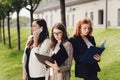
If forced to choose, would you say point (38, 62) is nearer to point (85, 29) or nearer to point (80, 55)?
point (80, 55)

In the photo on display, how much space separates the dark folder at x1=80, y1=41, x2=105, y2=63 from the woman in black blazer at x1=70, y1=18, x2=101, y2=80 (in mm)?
73

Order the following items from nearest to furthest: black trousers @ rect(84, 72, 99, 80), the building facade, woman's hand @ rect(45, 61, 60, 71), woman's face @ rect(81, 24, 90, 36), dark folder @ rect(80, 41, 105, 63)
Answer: woman's hand @ rect(45, 61, 60, 71) < dark folder @ rect(80, 41, 105, 63) < woman's face @ rect(81, 24, 90, 36) < black trousers @ rect(84, 72, 99, 80) < the building facade

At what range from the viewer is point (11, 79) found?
19.2m

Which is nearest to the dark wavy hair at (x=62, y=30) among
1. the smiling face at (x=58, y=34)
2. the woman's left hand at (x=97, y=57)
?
the smiling face at (x=58, y=34)

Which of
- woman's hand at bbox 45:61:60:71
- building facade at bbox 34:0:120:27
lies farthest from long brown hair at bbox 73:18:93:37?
building facade at bbox 34:0:120:27

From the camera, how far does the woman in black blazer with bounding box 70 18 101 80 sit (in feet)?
25.5

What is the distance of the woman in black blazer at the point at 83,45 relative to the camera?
776cm

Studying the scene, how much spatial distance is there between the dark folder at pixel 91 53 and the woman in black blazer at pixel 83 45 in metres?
0.07

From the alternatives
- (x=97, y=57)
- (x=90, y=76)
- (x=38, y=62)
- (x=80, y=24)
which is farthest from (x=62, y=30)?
(x=90, y=76)

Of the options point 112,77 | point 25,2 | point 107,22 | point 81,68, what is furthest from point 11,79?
point 107,22

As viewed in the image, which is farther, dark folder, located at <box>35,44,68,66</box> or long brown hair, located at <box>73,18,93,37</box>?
long brown hair, located at <box>73,18,93,37</box>

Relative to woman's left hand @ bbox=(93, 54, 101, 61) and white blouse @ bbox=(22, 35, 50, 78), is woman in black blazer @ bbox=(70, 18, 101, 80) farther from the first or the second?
white blouse @ bbox=(22, 35, 50, 78)

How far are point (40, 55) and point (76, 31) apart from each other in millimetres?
910

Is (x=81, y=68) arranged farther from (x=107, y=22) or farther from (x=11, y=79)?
(x=107, y=22)
